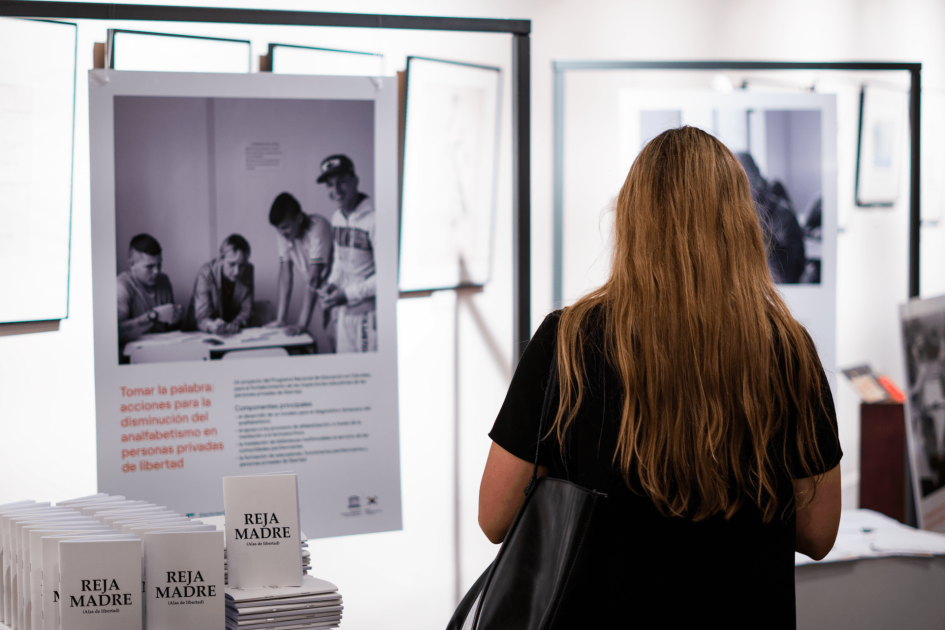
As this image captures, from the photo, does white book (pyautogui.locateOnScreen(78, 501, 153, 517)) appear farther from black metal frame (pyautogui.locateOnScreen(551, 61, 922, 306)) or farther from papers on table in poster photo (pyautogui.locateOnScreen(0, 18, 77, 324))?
black metal frame (pyautogui.locateOnScreen(551, 61, 922, 306))

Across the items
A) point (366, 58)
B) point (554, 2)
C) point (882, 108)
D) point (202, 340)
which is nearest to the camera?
point (202, 340)

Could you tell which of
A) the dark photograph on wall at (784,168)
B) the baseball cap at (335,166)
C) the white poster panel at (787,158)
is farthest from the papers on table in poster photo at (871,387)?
the baseball cap at (335,166)

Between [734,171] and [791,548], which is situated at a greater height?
[734,171]

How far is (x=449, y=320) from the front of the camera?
268cm


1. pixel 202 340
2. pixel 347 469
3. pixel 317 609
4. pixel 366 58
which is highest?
pixel 366 58

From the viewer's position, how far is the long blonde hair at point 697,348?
1071mm

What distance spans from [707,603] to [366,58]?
195 cm

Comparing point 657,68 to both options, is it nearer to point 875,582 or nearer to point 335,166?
point 335,166

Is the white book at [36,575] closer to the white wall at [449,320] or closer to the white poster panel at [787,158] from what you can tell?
the white wall at [449,320]

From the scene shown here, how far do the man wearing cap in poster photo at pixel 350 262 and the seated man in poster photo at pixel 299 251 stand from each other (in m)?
0.03

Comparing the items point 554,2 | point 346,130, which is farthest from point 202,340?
point 554,2

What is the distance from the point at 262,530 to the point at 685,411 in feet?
2.87

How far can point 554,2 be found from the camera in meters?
2.89

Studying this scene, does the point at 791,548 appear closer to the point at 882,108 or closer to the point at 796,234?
the point at 796,234
